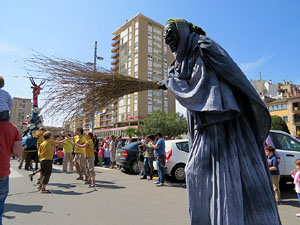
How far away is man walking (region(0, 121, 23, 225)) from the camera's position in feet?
10.3

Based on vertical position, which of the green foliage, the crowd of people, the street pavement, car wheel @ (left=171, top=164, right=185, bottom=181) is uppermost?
the green foliage

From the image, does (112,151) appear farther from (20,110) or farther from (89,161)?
(20,110)

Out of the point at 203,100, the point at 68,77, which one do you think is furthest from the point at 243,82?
the point at 68,77

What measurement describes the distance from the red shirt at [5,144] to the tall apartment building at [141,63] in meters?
62.5

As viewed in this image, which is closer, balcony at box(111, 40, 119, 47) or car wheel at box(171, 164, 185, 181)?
car wheel at box(171, 164, 185, 181)

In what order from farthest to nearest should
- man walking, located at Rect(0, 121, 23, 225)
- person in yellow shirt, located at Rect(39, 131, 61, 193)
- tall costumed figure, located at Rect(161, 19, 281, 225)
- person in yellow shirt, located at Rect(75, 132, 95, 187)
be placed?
person in yellow shirt, located at Rect(75, 132, 95, 187) → person in yellow shirt, located at Rect(39, 131, 61, 193) → man walking, located at Rect(0, 121, 23, 225) → tall costumed figure, located at Rect(161, 19, 281, 225)

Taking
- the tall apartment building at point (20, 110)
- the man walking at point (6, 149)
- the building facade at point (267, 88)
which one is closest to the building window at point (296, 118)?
the building facade at point (267, 88)

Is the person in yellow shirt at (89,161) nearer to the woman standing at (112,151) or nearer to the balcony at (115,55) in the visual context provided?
the woman standing at (112,151)

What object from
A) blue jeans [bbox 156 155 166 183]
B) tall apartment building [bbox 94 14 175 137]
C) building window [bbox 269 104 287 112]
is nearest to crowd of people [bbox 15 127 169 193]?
blue jeans [bbox 156 155 166 183]

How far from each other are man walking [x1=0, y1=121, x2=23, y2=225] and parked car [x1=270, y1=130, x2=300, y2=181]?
6957 mm

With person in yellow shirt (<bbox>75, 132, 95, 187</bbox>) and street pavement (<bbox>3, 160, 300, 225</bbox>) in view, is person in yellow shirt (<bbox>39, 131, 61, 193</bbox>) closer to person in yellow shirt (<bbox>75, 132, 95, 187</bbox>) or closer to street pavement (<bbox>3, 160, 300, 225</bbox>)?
street pavement (<bbox>3, 160, 300, 225</bbox>)

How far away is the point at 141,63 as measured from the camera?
70.1 m

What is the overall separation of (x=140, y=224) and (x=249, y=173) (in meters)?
2.77

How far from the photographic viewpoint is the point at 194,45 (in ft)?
6.60
